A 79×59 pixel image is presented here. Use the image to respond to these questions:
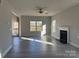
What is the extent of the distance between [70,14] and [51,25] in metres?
7.48

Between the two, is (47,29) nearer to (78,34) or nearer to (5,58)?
(78,34)

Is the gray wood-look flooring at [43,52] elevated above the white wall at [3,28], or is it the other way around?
the white wall at [3,28]

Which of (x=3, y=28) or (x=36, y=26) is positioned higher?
(x=36, y=26)

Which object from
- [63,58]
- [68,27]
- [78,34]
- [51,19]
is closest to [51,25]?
[51,19]

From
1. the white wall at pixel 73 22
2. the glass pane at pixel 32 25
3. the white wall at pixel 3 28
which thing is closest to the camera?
the white wall at pixel 3 28

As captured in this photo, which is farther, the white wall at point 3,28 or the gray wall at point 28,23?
the gray wall at point 28,23

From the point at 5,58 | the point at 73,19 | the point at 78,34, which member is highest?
the point at 73,19

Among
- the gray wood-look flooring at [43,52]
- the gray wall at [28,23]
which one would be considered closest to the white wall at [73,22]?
the gray wood-look flooring at [43,52]

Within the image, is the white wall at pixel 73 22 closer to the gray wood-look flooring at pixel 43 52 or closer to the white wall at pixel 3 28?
the gray wood-look flooring at pixel 43 52

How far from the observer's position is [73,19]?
898cm

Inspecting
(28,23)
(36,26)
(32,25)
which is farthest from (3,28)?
(36,26)

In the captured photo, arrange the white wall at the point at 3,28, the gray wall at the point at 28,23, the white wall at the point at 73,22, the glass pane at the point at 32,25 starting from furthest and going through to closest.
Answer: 1. the glass pane at the point at 32,25
2. the gray wall at the point at 28,23
3. the white wall at the point at 73,22
4. the white wall at the point at 3,28

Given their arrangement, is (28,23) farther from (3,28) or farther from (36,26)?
(3,28)

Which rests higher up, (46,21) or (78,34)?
(46,21)
